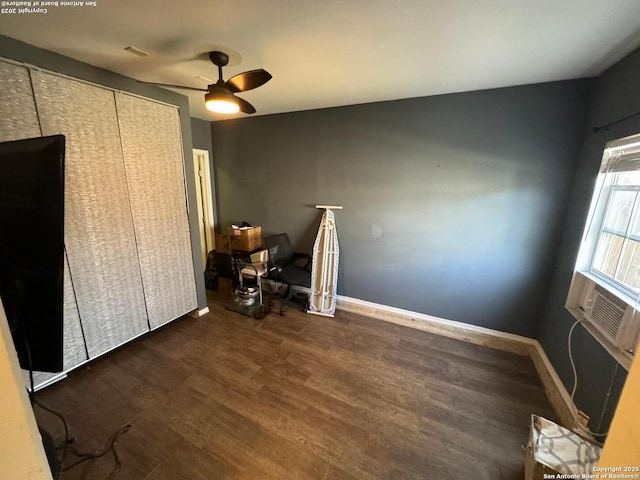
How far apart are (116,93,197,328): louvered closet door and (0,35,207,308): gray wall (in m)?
0.08

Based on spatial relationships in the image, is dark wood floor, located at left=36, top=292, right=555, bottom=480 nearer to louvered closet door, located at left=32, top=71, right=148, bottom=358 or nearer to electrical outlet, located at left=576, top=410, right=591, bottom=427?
electrical outlet, located at left=576, top=410, right=591, bottom=427

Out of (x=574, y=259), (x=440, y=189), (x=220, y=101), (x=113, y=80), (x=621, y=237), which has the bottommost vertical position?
(x=574, y=259)

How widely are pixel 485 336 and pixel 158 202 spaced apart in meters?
3.54

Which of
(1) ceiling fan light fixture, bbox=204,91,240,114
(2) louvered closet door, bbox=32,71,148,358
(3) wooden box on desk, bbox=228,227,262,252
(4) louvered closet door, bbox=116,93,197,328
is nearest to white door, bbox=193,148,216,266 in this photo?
(3) wooden box on desk, bbox=228,227,262,252

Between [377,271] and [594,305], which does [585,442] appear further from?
[377,271]

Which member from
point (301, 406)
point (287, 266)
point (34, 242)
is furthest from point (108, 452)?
point (287, 266)

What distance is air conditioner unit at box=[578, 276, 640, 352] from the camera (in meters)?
1.34

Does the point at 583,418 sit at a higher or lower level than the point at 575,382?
lower

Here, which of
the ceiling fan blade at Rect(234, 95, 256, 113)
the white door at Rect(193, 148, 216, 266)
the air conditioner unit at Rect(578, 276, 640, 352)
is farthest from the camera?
the white door at Rect(193, 148, 216, 266)

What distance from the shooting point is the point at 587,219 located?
1786 millimetres

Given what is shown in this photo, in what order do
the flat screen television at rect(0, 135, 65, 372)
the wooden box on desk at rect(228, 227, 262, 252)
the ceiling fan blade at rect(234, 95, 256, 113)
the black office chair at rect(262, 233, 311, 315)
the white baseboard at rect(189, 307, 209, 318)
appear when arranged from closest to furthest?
the flat screen television at rect(0, 135, 65, 372) < the ceiling fan blade at rect(234, 95, 256, 113) < the white baseboard at rect(189, 307, 209, 318) < the black office chair at rect(262, 233, 311, 315) < the wooden box on desk at rect(228, 227, 262, 252)

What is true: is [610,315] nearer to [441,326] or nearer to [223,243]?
[441,326]

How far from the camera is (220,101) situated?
5.45 feet

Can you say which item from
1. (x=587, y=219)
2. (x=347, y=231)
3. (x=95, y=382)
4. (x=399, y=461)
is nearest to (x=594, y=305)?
(x=587, y=219)
